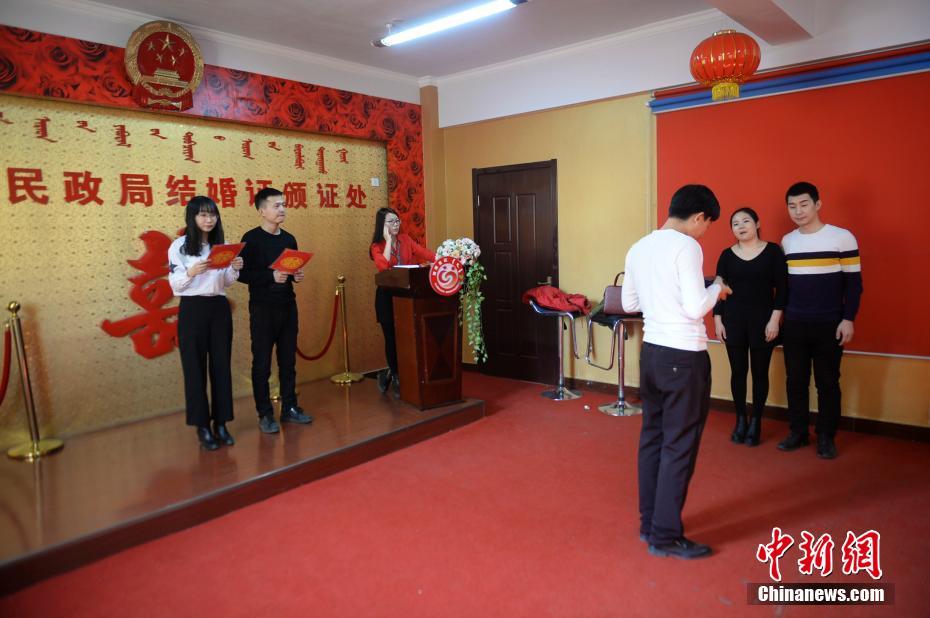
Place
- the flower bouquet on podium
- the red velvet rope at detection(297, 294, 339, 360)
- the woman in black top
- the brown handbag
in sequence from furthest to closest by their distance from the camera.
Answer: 1. the red velvet rope at detection(297, 294, 339, 360)
2. the brown handbag
3. the flower bouquet on podium
4. the woman in black top

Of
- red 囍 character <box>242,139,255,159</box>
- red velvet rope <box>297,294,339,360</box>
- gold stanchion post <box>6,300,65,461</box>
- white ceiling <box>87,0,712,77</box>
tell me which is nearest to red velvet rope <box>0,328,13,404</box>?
gold stanchion post <box>6,300,65,461</box>

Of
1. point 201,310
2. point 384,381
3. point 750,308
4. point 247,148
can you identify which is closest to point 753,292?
point 750,308

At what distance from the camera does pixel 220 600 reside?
263 cm

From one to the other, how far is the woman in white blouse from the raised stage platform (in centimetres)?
36

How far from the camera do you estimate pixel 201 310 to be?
3.79 m

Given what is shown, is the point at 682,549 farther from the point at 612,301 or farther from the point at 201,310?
the point at 201,310

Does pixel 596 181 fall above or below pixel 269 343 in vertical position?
above

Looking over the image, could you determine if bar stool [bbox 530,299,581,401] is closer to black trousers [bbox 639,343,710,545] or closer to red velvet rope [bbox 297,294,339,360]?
red velvet rope [bbox 297,294,339,360]

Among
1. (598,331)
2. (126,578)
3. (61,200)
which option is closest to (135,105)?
(61,200)

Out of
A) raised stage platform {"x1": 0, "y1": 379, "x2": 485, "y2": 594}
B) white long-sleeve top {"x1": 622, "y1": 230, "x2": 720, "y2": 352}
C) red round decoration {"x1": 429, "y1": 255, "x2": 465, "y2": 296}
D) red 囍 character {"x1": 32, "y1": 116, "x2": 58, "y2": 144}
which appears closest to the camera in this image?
white long-sleeve top {"x1": 622, "y1": 230, "x2": 720, "y2": 352}

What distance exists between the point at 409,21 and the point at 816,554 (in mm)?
4453

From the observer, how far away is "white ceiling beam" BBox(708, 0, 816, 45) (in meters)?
3.73

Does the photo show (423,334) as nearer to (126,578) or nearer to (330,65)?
(126,578)

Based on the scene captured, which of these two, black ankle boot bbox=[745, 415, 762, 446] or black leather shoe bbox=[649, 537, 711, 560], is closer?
black leather shoe bbox=[649, 537, 711, 560]
